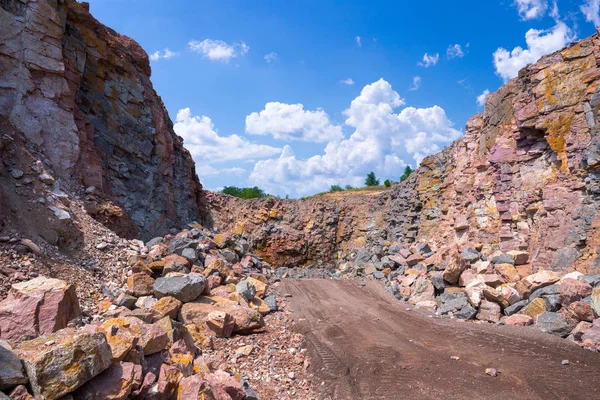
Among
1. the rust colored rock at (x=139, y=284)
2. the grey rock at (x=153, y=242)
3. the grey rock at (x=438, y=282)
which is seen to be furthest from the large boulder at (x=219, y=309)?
the grey rock at (x=438, y=282)

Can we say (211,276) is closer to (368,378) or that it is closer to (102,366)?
(368,378)

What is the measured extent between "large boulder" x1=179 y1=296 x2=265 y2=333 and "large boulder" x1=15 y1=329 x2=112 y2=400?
4215 millimetres

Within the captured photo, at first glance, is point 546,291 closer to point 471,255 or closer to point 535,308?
point 535,308

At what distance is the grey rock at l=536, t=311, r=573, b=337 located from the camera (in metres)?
7.62

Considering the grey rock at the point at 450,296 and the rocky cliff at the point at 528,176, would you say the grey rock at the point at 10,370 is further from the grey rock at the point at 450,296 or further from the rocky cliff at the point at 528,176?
the rocky cliff at the point at 528,176

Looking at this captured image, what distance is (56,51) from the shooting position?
410 inches

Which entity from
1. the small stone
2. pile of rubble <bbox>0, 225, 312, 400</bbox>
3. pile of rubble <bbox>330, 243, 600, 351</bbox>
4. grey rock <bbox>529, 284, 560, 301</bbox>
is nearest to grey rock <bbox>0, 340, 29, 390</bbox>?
pile of rubble <bbox>0, 225, 312, 400</bbox>

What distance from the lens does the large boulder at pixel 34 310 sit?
166 inches

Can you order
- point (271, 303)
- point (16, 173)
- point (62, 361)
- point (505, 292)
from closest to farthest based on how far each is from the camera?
point (62, 361)
point (16, 173)
point (505, 292)
point (271, 303)

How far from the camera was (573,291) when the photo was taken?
8180 millimetres

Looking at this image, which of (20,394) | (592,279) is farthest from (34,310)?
(592,279)

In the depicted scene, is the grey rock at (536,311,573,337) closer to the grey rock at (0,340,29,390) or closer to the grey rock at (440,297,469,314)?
the grey rock at (440,297,469,314)

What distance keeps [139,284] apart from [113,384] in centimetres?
496

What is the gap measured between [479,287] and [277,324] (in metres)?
6.23
